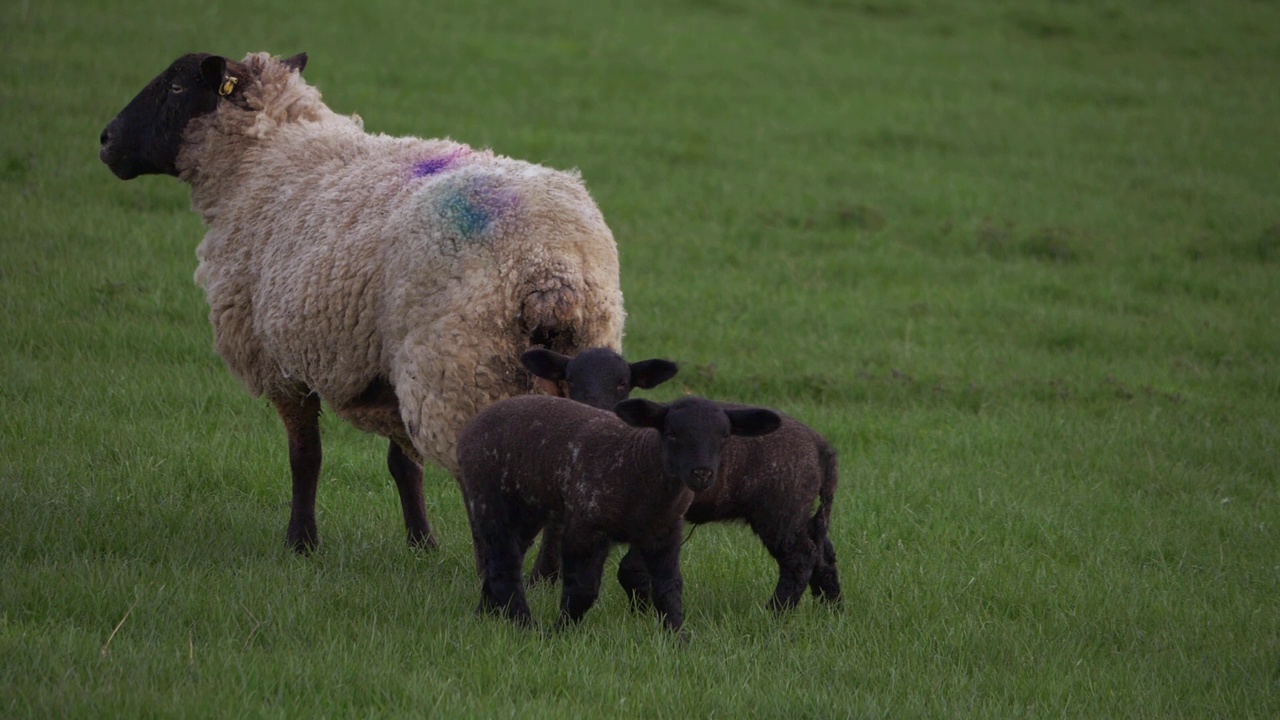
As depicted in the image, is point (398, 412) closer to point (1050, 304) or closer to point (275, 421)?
point (275, 421)

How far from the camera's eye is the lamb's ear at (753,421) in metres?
5.57

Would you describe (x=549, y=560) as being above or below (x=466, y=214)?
below

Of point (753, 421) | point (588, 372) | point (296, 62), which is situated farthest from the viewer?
point (296, 62)

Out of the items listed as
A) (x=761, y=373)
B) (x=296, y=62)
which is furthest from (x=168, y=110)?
(x=761, y=373)

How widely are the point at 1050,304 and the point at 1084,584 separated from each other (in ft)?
21.8

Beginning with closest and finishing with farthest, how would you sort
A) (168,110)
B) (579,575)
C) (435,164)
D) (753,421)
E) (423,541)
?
1. (753,421)
2. (579,575)
3. (435,164)
4. (423,541)
5. (168,110)

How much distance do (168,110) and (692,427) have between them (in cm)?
435

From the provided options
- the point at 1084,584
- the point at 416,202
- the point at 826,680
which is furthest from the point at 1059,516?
the point at 416,202

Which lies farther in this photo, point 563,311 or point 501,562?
point 563,311

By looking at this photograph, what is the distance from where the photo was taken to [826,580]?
6.57 m

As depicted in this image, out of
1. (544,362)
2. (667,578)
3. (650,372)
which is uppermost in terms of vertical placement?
(544,362)

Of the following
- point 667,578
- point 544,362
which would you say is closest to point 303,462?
point 544,362

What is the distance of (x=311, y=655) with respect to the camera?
5164mm

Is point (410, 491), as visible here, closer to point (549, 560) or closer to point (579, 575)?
point (549, 560)
